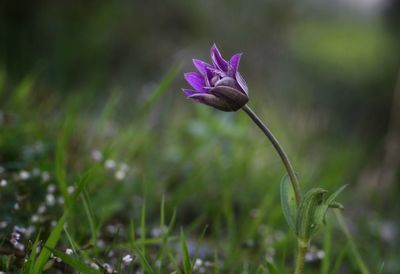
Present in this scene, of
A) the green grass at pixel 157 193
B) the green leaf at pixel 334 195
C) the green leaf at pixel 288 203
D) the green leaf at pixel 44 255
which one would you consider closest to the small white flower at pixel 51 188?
the green grass at pixel 157 193

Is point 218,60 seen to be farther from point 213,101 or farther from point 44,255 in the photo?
point 44,255

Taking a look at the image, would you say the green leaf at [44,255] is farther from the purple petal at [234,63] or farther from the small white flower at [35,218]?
the purple petal at [234,63]

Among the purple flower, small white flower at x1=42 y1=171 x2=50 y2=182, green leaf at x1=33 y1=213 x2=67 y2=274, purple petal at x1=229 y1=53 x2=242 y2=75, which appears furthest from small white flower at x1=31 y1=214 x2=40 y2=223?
purple petal at x1=229 y1=53 x2=242 y2=75

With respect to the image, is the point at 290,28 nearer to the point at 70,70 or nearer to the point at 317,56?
the point at 317,56

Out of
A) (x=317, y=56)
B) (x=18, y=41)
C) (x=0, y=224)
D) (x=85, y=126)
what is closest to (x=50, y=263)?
(x=0, y=224)

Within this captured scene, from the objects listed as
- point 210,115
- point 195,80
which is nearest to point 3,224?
point 195,80

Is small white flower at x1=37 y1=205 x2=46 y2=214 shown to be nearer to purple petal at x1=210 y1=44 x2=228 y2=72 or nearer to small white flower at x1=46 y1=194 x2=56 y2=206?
small white flower at x1=46 y1=194 x2=56 y2=206
